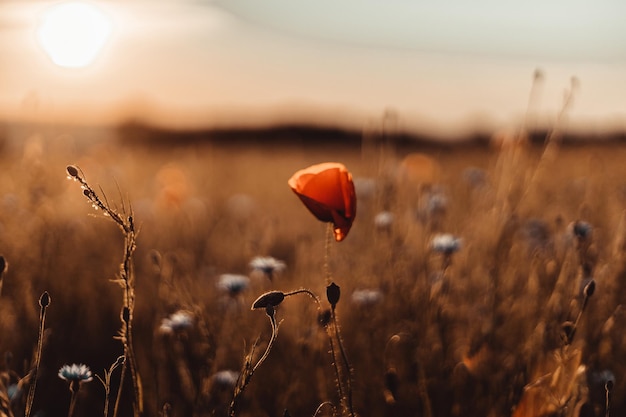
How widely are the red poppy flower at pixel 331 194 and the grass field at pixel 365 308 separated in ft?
1.31

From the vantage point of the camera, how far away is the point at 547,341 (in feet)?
7.17

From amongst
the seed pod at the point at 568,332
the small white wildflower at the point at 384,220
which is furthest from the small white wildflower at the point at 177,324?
the seed pod at the point at 568,332

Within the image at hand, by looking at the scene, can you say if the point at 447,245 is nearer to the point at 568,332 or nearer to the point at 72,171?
the point at 568,332

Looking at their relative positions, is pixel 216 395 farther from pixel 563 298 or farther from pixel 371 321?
pixel 563 298

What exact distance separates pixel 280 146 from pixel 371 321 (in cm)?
1089

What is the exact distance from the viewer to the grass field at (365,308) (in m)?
1.99

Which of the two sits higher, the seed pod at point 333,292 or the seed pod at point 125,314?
the seed pod at point 333,292

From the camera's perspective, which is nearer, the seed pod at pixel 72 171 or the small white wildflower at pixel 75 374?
the seed pod at pixel 72 171

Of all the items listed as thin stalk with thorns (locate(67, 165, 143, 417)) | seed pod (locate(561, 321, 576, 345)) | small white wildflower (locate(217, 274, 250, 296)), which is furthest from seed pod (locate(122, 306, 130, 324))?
seed pod (locate(561, 321, 576, 345))

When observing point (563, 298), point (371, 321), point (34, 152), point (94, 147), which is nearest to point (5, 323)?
point (34, 152)

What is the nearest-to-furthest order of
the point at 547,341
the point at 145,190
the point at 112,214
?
the point at 112,214 → the point at 547,341 → the point at 145,190

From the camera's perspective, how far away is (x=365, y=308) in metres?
2.51

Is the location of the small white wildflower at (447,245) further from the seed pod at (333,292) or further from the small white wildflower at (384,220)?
the seed pod at (333,292)

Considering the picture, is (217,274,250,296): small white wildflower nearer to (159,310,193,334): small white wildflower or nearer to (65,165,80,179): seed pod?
(159,310,193,334): small white wildflower
